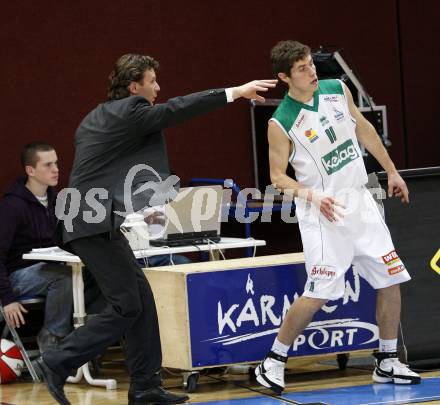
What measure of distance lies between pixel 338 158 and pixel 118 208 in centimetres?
125

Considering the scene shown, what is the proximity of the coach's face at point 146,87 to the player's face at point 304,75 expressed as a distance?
2.55 ft

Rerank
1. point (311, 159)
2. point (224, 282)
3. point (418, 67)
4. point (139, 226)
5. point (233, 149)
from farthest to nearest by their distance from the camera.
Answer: point (418, 67) → point (233, 149) → point (139, 226) → point (224, 282) → point (311, 159)

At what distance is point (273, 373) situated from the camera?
5.74m

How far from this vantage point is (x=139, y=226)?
262 inches

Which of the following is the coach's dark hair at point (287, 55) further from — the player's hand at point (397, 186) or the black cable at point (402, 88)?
the black cable at point (402, 88)

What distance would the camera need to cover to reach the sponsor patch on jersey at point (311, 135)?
5657mm

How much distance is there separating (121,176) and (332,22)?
427 cm

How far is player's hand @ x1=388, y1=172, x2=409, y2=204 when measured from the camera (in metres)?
5.75

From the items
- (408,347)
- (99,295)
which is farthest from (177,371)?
(408,347)

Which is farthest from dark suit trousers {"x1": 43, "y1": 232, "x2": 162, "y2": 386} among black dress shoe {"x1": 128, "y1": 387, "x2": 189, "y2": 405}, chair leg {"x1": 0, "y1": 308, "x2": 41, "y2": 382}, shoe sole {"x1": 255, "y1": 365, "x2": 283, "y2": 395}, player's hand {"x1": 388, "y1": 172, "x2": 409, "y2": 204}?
chair leg {"x1": 0, "y1": 308, "x2": 41, "y2": 382}

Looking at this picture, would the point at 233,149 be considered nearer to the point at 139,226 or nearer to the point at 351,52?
the point at 351,52

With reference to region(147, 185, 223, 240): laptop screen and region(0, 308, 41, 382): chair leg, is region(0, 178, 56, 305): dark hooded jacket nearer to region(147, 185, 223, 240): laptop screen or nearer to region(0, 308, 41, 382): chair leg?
region(0, 308, 41, 382): chair leg

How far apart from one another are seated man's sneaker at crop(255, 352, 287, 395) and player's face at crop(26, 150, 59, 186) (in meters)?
2.33

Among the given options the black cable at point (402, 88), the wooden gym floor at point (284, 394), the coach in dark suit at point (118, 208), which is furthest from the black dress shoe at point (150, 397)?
the black cable at point (402, 88)
